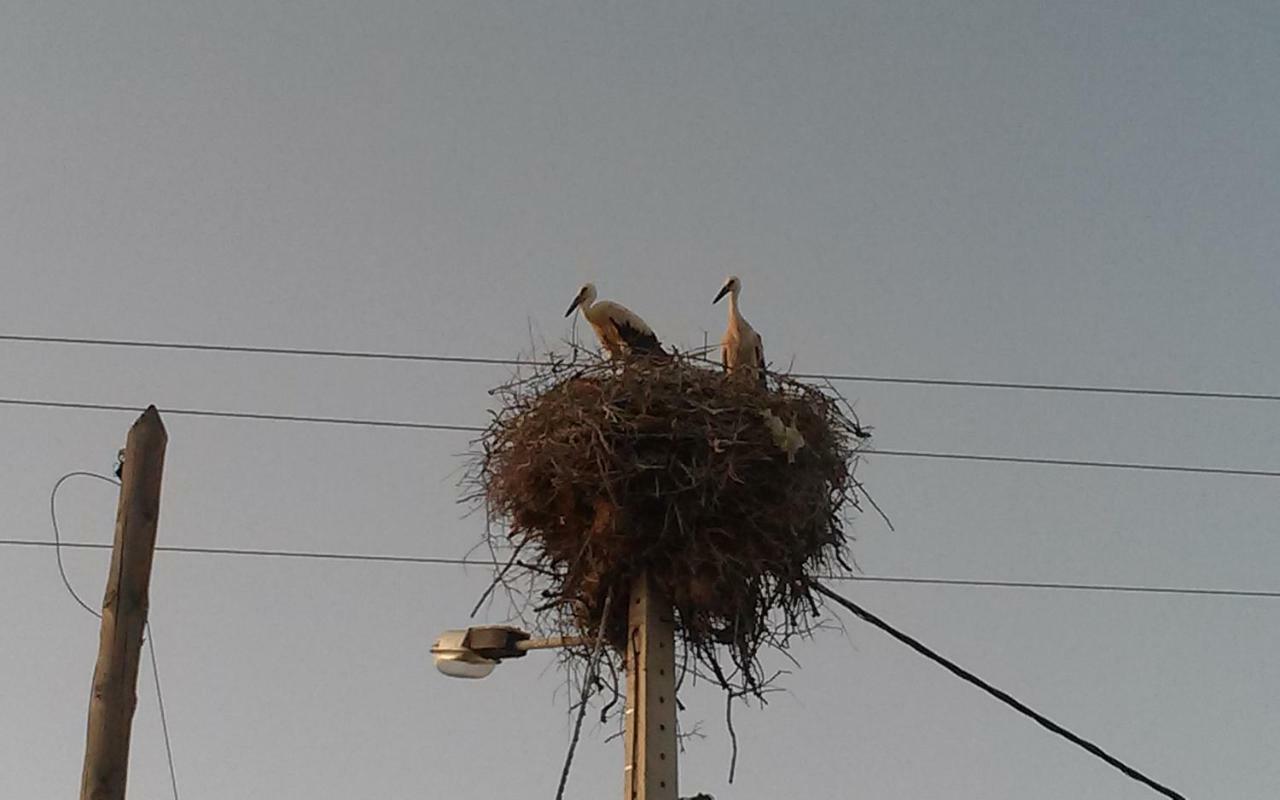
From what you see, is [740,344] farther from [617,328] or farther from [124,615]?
[124,615]

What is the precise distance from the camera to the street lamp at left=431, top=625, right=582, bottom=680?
6457 millimetres

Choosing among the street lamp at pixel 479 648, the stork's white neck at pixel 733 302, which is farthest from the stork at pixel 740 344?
the street lamp at pixel 479 648

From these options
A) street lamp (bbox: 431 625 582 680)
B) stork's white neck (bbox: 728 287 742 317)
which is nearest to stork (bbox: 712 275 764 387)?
stork's white neck (bbox: 728 287 742 317)

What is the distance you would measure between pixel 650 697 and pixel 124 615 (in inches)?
67.6

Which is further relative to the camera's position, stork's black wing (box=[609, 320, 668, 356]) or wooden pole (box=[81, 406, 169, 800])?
stork's black wing (box=[609, 320, 668, 356])

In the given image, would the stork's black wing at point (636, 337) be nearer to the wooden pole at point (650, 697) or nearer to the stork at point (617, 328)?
the stork at point (617, 328)

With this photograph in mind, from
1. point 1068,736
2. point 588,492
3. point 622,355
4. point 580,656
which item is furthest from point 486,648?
point 1068,736

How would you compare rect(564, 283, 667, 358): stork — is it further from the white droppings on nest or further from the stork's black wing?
the white droppings on nest

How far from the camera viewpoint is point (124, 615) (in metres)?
5.52

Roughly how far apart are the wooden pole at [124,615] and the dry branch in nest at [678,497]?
1.30m

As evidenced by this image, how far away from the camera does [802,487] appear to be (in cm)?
623

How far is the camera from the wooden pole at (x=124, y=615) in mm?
5285

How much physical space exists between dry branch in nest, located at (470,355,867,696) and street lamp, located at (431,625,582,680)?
0.40 ft

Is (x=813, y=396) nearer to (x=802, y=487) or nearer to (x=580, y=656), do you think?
(x=802, y=487)
